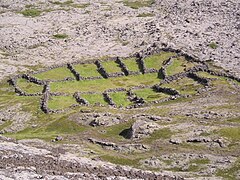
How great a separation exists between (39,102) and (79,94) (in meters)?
9.11

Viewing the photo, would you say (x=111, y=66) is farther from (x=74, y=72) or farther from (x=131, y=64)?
(x=74, y=72)

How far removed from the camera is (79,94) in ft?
341

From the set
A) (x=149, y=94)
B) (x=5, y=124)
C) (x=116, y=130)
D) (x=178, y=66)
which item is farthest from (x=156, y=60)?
(x=5, y=124)

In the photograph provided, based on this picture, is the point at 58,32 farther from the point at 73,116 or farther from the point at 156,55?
the point at 73,116

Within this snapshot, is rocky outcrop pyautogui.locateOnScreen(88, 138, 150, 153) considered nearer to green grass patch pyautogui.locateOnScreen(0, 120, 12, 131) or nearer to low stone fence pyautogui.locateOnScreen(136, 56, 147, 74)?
green grass patch pyautogui.locateOnScreen(0, 120, 12, 131)

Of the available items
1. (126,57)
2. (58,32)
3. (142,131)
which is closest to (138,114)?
(142,131)

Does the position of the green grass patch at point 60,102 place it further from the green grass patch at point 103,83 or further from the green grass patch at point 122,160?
the green grass patch at point 122,160

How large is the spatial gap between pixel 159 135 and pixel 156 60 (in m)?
52.2

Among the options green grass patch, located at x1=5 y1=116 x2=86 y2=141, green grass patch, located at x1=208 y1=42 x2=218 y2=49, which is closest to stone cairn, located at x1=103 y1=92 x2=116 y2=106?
green grass patch, located at x1=5 y1=116 x2=86 y2=141

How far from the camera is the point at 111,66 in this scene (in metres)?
123

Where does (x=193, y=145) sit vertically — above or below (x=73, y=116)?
above

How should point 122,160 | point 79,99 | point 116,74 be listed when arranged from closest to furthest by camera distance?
point 122,160 < point 79,99 < point 116,74

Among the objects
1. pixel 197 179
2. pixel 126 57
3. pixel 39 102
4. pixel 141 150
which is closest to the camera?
pixel 197 179

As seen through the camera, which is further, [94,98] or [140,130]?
[94,98]
